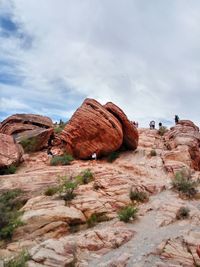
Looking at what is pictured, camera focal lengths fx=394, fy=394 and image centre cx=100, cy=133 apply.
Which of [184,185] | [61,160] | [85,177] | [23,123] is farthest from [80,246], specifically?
[23,123]

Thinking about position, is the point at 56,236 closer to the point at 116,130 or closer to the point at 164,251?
the point at 164,251

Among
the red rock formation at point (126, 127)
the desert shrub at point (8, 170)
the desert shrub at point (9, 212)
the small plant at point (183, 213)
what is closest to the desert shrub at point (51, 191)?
the desert shrub at point (9, 212)

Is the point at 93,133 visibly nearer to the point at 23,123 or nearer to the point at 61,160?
the point at 61,160

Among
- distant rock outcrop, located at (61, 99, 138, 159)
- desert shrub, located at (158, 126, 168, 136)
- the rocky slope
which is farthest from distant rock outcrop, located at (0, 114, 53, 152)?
desert shrub, located at (158, 126, 168, 136)

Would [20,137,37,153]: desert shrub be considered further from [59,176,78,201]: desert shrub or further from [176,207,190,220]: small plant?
[176,207,190,220]: small plant

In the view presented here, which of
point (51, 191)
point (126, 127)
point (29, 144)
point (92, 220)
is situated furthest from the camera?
point (29, 144)

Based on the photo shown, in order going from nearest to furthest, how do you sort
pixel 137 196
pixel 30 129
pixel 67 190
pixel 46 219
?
pixel 46 219 < pixel 67 190 < pixel 137 196 < pixel 30 129

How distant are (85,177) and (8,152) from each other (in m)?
6.35

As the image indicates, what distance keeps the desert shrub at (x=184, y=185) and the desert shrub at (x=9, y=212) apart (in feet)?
26.8

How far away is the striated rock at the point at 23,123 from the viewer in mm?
31297

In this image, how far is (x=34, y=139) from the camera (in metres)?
28.2

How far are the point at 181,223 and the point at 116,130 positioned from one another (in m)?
10.2

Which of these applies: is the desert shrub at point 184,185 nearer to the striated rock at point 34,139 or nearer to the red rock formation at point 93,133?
the red rock formation at point 93,133

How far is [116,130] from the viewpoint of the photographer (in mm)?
26156
